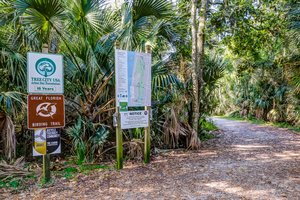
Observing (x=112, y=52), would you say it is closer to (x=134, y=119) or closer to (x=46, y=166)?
(x=134, y=119)

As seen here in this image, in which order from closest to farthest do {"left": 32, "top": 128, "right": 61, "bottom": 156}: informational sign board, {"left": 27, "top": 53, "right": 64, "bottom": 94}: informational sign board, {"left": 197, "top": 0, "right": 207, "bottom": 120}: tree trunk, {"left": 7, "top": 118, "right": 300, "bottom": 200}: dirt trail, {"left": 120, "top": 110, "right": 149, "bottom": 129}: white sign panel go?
1. {"left": 7, "top": 118, "right": 300, "bottom": 200}: dirt trail
2. {"left": 27, "top": 53, "right": 64, "bottom": 94}: informational sign board
3. {"left": 32, "top": 128, "right": 61, "bottom": 156}: informational sign board
4. {"left": 120, "top": 110, "right": 149, "bottom": 129}: white sign panel
5. {"left": 197, "top": 0, "right": 207, "bottom": 120}: tree trunk

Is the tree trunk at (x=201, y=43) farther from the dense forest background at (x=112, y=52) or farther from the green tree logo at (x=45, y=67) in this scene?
the green tree logo at (x=45, y=67)

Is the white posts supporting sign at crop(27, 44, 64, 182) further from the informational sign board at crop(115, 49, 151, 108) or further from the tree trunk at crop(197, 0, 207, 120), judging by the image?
the tree trunk at crop(197, 0, 207, 120)

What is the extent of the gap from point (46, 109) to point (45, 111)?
35 millimetres

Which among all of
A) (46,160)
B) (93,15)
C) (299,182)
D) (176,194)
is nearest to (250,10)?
(93,15)

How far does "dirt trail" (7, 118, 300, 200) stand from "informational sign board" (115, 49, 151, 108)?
4.33 feet

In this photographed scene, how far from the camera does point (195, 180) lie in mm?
3922

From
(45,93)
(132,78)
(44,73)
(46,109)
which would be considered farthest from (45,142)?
(132,78)

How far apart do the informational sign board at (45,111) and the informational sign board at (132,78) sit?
1049 mm

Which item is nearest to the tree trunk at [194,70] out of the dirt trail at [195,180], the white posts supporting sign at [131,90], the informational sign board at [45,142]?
the dirt trail at [195,180]

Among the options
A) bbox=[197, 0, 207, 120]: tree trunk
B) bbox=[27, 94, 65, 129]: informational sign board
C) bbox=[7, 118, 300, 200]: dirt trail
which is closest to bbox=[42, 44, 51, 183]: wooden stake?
bbox=[7, 118, 300, 200]: dirt trail

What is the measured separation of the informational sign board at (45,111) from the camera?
3723 millimetres

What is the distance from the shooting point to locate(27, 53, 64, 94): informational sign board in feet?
12.1

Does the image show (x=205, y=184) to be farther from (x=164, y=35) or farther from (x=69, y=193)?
(x=164, y=35)
